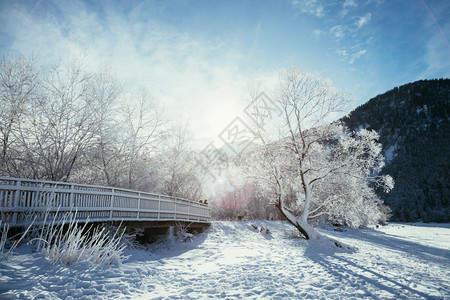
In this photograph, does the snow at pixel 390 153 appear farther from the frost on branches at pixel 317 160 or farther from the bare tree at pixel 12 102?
the bare tree at pixel 12 102

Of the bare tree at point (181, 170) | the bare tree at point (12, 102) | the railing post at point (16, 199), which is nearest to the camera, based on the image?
the railing post at point (16, 199)

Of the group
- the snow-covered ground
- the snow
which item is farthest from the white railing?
the snow

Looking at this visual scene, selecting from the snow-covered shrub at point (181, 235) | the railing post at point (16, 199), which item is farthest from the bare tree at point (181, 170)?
the railing post at point (16, 199)

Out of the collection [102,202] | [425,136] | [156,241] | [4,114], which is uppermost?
[425,136]

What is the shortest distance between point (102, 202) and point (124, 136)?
824 centimetres

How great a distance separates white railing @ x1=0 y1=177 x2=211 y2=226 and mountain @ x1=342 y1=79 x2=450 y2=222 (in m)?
82.1

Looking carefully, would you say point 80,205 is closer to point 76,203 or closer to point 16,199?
point 76,203

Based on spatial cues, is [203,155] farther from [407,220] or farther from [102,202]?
[407,220]

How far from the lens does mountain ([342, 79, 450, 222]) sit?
322ft

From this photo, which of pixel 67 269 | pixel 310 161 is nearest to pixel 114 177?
pixel 67 269

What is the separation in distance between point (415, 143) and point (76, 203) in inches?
6156

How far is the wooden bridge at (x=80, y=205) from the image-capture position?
6.16 meters

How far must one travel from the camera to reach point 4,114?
36.0 ft

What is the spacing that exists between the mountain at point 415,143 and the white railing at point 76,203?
82082mm
